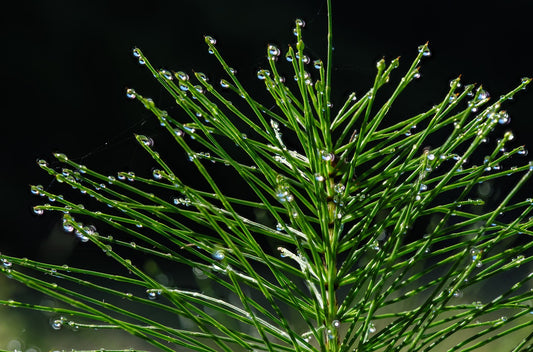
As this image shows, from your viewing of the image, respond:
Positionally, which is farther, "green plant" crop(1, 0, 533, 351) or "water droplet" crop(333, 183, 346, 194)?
"water droplet" crop(333, 183, 346, 194)

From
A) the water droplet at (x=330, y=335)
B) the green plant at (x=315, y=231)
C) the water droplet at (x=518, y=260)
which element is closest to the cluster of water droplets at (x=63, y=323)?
the green plant at (x=315, y=231)

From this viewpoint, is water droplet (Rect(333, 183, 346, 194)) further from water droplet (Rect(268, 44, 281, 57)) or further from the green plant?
water droplet (Rect(268, 44, 281, 57))

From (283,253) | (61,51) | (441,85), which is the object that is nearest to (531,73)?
(441,85)

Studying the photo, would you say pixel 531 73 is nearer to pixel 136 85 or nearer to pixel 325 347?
pixel 136 85

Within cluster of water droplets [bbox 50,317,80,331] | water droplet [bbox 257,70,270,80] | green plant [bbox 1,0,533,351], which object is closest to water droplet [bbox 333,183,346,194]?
green plant [bbox 1,0,533,351]

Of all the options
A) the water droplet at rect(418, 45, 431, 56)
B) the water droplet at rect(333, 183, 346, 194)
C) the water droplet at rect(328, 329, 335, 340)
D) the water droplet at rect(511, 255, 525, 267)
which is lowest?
the water droplet at rect(328, 329, 335, 340)

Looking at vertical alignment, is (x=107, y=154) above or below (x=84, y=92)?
below

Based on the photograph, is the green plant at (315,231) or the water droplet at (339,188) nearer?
the green plant at (315,231)

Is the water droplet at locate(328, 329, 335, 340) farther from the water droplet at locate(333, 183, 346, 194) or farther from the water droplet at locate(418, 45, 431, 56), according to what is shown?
the water droplet at locate(418, 45, 431, 56)

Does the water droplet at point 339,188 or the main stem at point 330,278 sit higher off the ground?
the water droplet at point 339,188

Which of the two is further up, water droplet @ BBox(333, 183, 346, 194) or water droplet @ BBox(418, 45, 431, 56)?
water droplet @ BBox(418, 45, 431, 56)

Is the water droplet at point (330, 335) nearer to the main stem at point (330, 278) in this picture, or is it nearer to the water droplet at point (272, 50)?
the main stem at point (330, 278)
